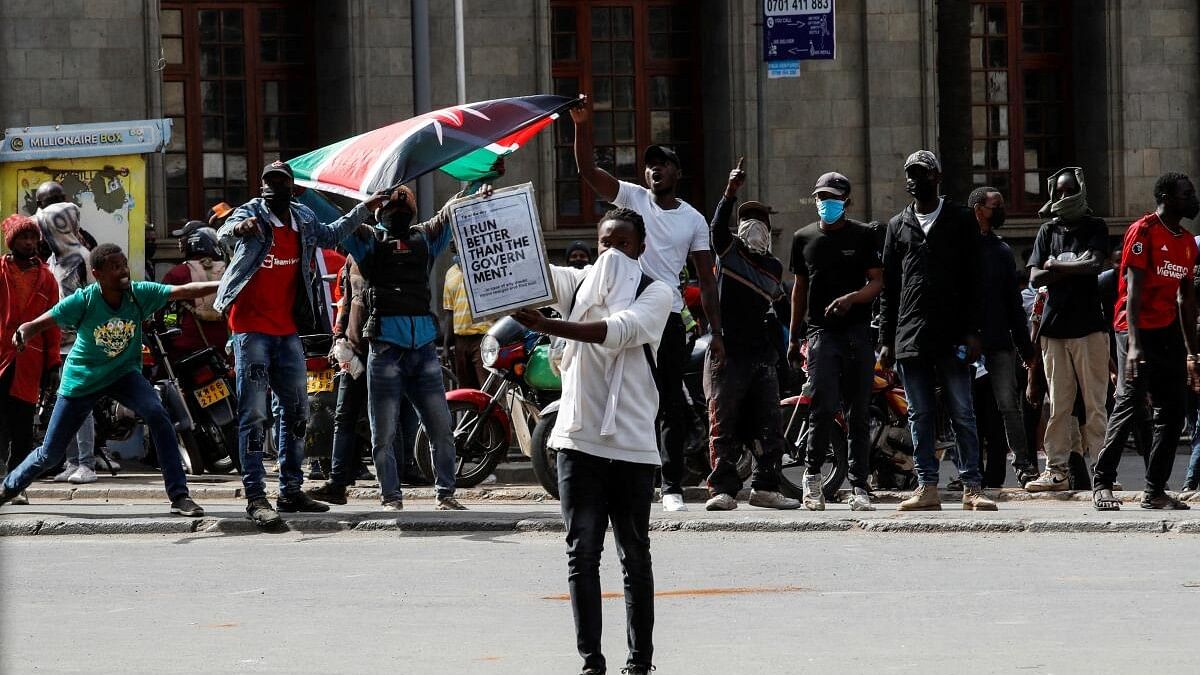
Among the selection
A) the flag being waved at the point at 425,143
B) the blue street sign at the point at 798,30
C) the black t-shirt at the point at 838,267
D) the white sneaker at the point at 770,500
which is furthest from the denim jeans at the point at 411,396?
the blue street sign at the point at 798,30

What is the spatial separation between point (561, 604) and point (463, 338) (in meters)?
6.98

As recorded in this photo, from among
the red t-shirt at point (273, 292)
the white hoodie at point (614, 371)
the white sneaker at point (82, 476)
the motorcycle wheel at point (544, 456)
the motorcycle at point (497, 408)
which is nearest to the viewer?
the white hoodie at point (614, 371)

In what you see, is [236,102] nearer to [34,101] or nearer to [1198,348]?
[34,101]

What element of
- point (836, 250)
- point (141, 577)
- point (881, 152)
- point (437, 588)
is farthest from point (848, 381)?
point (881, 152)

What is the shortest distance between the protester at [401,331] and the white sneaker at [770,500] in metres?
1.73

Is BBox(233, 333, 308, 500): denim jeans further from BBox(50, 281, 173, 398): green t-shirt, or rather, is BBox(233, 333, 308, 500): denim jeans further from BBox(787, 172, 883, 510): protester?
BBox(787, 172, 883, 510): protester

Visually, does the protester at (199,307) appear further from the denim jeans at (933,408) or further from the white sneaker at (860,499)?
the denim jeans at (933,408)

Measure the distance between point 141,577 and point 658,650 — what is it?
3.21 metres

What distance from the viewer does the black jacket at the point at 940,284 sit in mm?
11031

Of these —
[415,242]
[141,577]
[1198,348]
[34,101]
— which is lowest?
[141,577]

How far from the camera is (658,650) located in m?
7.23

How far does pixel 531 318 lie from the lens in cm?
661

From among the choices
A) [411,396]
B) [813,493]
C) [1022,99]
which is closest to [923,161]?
[813,493]

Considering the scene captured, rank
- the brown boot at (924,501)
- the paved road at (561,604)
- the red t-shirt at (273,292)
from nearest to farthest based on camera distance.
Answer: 1. the paved road at (561,604)
2. the red t-shirt at (273,292)
3. the brown boot at (924,501)
